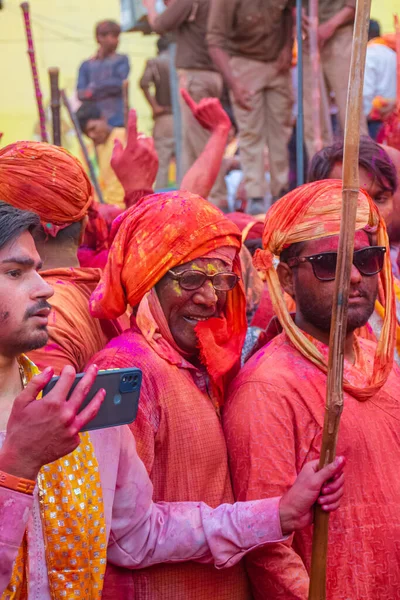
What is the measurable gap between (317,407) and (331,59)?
199 inches

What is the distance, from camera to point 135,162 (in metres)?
Answer: 4.98

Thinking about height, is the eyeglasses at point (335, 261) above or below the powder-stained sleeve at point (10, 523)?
above

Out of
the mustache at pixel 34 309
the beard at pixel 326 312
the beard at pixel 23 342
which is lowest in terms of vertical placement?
the beard at pixel 326 312

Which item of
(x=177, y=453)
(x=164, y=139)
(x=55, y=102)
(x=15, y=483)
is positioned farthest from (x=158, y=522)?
(x=164, y=139)

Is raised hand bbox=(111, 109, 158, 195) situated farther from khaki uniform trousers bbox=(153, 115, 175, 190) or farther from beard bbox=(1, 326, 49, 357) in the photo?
khaki uniform trousers bbox=(153, 115, 175, 190)

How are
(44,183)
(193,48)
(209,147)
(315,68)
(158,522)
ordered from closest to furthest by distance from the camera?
(158,522), (44,183), (209,147), (315,68), (193,48)

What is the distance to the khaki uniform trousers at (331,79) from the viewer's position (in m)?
7.41

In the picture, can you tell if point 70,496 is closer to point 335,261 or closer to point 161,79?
point 335,261

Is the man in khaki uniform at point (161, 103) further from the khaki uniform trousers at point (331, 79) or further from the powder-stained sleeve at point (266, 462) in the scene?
the powder-stained sleeve at point (266, 462)

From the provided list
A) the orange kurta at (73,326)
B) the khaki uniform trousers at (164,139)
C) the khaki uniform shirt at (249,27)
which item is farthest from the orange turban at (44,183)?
the khaki uniform trousers at (164,139)

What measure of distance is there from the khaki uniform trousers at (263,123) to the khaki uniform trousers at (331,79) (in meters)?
0.19

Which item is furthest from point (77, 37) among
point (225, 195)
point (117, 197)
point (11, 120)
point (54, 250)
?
point (54, 250)

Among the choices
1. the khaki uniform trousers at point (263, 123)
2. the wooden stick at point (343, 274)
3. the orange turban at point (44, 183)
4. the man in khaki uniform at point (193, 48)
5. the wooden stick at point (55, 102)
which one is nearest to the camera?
the wooden stick at point (343, 274)

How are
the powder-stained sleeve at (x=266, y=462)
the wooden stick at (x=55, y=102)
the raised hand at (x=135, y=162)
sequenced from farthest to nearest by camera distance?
the wooden stick at (x=55, y=102)
the raised hand at (x=135, y=162)
the powder-stained sleeve at (x=266, y=462)
